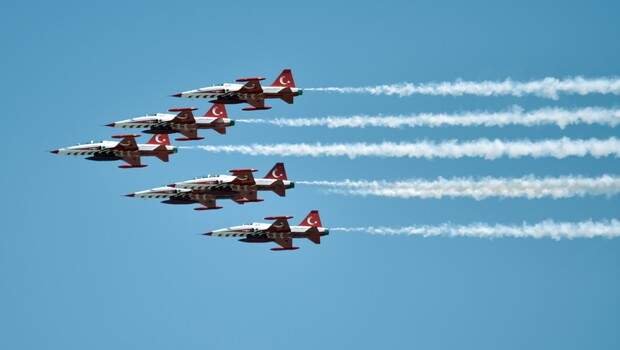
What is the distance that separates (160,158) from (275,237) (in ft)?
39.4

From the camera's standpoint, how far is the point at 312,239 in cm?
13000

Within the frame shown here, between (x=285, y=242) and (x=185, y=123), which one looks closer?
(x=285, y=242)

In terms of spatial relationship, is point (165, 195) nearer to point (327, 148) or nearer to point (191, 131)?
point (191, 131)

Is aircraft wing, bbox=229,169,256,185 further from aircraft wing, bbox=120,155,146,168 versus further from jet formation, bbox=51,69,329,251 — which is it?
aircraft wing, bbox=120,155,146,168

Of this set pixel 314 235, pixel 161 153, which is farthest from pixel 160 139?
pixel 314 235

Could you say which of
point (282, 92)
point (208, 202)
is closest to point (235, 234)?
point (208, 202)

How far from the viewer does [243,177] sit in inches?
5103

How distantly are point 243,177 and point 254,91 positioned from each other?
26.6 ft

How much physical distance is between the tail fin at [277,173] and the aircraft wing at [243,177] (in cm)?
141

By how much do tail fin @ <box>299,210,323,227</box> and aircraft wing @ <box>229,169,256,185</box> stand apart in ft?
18.7

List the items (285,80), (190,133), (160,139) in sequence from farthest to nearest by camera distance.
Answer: (160,139) → (285,80) → (190,133)

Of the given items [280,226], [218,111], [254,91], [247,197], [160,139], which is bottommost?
[280,226]

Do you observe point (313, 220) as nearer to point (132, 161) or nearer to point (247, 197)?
point (247, 197)

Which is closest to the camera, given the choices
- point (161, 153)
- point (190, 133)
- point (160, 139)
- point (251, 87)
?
point (161, 153)
